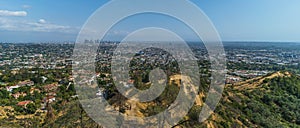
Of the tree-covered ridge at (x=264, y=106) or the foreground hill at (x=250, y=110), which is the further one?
the tree-covered ridge at (x=264, y=106)

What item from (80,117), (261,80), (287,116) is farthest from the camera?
(261,80)

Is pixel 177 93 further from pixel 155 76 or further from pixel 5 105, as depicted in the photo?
pixel 5 105

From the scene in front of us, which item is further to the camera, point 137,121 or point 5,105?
point 5,105

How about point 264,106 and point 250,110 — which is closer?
point 250,110

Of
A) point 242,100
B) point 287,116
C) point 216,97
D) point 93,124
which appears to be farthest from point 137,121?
point 287,116

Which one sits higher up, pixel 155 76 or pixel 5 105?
pixel 155 76

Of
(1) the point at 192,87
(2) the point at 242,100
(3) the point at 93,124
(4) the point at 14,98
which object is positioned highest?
(1) the point at 192,87

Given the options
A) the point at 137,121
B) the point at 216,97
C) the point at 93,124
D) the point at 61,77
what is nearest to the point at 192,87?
the point at 216,97

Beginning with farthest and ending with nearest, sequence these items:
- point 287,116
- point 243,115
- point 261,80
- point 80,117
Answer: point 261,80 → point 287,116 → point 243,115 → point 80,117

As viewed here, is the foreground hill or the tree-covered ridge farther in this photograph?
the tree-covered ridge
